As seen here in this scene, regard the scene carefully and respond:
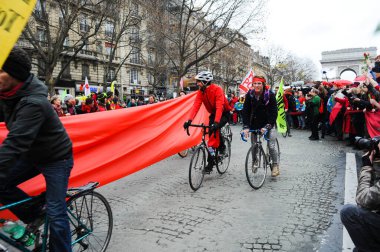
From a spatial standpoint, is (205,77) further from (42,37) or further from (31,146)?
(42,37)

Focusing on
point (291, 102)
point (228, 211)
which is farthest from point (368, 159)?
point (291, 102)

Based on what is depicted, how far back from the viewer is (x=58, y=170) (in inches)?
114

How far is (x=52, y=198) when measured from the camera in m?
2.87

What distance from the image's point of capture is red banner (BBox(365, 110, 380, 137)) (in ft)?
29.5

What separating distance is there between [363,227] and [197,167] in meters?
3.73

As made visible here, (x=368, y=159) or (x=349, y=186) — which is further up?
(x=368, y=159)

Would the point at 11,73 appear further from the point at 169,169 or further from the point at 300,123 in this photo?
the point at 300,123

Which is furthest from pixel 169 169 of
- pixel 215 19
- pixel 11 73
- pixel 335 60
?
pixel 335 60

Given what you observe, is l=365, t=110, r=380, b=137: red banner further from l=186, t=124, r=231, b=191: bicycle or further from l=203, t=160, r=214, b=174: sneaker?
l=203, t=160, r=214, b=174: sneaker

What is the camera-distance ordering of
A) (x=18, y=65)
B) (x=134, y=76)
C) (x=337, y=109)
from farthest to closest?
1. (x=134, y=76)
2. (x=337, y=109)
3. (x=18, y=65)

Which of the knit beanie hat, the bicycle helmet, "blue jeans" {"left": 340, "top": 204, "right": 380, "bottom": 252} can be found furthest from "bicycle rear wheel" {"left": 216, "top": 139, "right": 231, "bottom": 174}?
the knit beanie hat

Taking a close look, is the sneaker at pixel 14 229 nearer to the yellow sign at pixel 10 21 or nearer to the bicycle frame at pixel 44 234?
the bicycle frame at pixel 44 234

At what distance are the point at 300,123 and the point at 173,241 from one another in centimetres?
1505

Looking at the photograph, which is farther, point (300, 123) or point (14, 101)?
point (300, 123)
